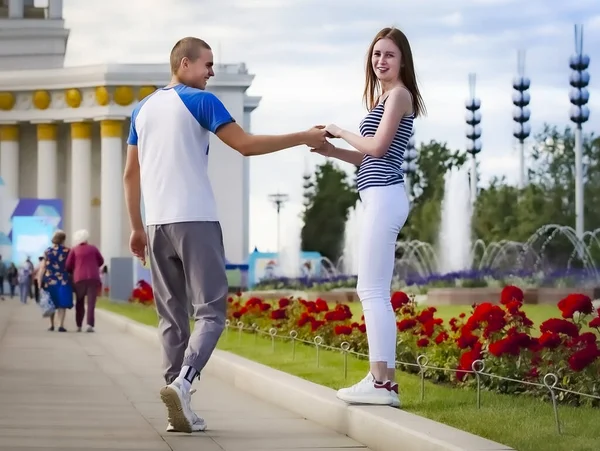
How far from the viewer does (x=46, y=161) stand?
81.4m

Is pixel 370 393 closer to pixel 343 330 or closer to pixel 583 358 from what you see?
pixel 583 358

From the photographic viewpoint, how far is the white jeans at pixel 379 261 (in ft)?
25.7

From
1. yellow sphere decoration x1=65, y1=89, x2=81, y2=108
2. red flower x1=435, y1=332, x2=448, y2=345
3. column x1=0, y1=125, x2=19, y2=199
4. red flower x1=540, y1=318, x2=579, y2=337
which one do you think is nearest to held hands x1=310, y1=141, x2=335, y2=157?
red flower x1=540, y1=318, x2=579, y2=337

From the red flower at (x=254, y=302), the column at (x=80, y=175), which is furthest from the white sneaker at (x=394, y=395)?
the column at (x=80, y=175)

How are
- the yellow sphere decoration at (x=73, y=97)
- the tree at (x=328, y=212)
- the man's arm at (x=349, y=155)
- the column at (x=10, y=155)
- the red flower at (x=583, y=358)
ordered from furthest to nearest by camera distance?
the tree at (x=328, y=212), the column at (x=10, y=155), the yellow sphere decoration at (x=73, y=97), the red flower at (x=583, y=358), the man's arm at (x=349, y=155)

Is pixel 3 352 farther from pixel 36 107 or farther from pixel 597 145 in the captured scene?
pixel 36 107

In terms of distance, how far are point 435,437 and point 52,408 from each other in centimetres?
375

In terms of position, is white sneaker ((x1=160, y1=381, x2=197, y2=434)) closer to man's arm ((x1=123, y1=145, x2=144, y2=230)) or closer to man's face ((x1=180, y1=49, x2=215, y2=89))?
man's arm ((x1=123, y1=145, x2=144, y2=230))

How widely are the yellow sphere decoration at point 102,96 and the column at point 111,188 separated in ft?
4.18

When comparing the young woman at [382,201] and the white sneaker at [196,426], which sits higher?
the young woman at [382,201]

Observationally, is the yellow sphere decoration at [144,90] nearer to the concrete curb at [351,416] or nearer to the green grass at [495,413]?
the concrete curb at [351,416]

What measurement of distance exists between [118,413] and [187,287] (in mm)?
1512

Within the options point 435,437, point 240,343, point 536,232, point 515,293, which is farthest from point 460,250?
point 435,437

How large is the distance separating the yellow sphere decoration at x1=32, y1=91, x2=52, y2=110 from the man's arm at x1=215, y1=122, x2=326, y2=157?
7357 centimetres
